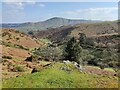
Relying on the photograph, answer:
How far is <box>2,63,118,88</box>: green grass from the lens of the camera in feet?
47.2

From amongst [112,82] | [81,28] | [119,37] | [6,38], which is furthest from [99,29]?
[112,82]

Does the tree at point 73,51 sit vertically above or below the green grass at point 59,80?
below

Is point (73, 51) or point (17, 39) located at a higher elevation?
point (73, 51)

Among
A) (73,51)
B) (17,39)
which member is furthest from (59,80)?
(17,39)

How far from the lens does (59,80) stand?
1474 cm

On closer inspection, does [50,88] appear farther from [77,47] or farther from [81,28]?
[81,28]

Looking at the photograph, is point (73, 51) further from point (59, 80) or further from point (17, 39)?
point (17, 39)

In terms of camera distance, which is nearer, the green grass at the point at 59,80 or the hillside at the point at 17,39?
the green grass at the point at 59,80

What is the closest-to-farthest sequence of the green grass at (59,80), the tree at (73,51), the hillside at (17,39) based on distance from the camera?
the green grass at (59,80) → the tree at (73,51) → the hillside at (17,39)

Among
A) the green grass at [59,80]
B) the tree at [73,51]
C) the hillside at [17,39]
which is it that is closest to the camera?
the green grass at [59,80]

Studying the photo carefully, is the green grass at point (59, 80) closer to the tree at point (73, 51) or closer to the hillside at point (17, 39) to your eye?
the tree at point (73, 51)

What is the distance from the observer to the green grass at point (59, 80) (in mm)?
14383

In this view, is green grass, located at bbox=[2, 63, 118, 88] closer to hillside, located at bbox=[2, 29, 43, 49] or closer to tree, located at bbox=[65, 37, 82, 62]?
tree, located at bbox=[65, 37, 82, 62]

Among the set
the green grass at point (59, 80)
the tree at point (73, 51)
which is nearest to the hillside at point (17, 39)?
the tree at point (73, 51)
